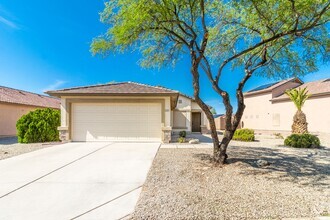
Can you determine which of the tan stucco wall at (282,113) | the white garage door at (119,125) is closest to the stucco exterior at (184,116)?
the tan stucco wall at (282,113)

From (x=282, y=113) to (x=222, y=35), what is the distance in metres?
17.9

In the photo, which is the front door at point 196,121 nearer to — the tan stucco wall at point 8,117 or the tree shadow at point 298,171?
the tree shadow at point 298,171

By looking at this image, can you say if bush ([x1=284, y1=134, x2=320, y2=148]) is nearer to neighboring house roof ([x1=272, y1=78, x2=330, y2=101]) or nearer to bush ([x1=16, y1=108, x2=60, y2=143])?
neighboring house roof ([x1=272, y1=78, x2=330, y2=101])

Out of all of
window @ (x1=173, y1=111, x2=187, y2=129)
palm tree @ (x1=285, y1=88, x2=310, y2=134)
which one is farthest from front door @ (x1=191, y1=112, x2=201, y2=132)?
palm tree @ (x1=285, y1=88, x2=310, y2=134)

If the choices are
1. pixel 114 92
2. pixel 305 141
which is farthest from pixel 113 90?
pixel 305 141

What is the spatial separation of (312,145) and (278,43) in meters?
7.10

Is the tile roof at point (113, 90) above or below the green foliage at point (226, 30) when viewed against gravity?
below

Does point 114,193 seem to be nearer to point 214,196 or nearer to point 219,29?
point 214,196

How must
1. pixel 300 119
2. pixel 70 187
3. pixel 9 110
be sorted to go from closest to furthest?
pixel 70 187 < pixel 300 119 < pixel 9 110

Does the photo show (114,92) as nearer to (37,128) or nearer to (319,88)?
(37,128)

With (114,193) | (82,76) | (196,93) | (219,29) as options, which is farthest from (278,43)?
(82,76)

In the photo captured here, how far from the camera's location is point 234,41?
8.22 metres

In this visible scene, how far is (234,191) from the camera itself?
4352 millimetres

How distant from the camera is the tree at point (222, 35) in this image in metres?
6.09
